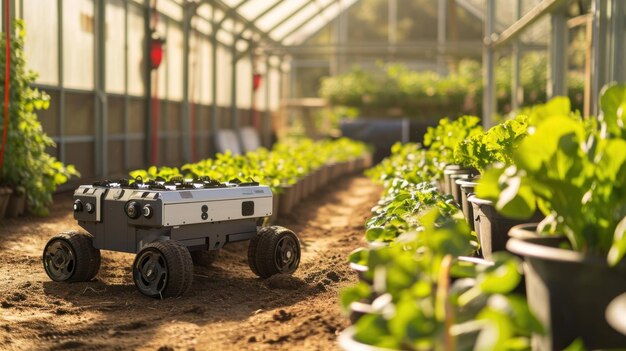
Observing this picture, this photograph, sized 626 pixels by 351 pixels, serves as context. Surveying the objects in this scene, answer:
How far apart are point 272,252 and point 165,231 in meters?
A: 0.58

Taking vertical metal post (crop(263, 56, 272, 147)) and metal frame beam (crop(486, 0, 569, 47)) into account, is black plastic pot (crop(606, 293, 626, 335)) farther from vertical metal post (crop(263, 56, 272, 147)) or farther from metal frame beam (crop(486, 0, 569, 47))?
vertical metal post (crop(263, 56, 272, 147))

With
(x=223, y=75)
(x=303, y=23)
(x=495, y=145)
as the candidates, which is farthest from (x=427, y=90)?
(x=495, y=145)

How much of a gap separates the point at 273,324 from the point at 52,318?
0.97 metres

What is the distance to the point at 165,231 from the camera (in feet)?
14.5

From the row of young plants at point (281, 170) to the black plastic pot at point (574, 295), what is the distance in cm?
304

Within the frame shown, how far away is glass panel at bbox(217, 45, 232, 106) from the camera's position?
1627 centimetres

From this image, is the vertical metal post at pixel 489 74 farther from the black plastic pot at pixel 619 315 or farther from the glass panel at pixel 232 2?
the black plastic pot at pixel 619 315

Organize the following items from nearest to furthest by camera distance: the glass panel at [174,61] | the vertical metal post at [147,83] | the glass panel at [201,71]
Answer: the vertical metal post at [147,83]
the glass panel at [174,61]
the glass panel at [201,71]

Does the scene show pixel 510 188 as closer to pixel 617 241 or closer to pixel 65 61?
pixel 617 241

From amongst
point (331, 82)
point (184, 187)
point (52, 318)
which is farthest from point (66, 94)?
point (331, 82)

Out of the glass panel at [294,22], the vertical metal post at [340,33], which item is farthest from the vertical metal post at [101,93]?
the vertical metal post at [340,33]

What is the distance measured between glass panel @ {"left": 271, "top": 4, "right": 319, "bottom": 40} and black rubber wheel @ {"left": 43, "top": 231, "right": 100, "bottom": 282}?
562 inches

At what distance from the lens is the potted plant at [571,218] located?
2143 mm

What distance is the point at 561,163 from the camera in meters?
2.29
